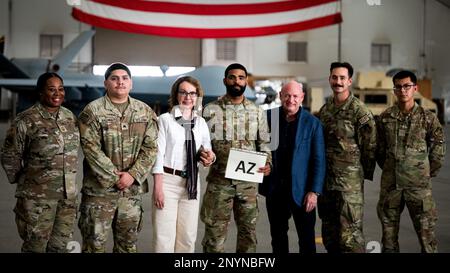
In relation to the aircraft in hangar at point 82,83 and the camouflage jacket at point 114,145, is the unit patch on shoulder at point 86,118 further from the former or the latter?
the aircraft in hangar at point 82,83

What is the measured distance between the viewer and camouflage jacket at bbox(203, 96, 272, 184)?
3988 millimetres

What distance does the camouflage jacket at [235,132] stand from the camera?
3.99m

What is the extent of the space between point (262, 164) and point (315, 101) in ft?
64.2

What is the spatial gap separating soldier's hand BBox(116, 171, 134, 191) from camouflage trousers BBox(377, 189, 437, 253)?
81.0 inches

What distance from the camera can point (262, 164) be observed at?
389 centimetres

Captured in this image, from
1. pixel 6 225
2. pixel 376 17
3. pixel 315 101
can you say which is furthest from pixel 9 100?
pixel 6 225

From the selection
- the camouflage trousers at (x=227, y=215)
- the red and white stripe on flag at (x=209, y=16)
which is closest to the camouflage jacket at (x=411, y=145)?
the camouflage trousers at (x=227, y=215)

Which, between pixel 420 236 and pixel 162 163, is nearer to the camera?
pixel 162 163

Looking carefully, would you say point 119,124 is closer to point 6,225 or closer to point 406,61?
point 6,225

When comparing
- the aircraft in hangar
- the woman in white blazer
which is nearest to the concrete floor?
the woman in white blazer

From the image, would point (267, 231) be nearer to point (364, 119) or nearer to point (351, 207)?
point (351, 207)

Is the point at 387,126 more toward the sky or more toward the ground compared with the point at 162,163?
more toward the sky

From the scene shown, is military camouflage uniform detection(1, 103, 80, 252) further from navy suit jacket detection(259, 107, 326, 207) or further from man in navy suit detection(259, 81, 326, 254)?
navy suit jacket detection(259, 107, 326, 207)

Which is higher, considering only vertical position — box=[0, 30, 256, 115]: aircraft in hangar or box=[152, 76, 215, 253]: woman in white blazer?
box=[0, 30, 256, 115]: aircraft in hangar
